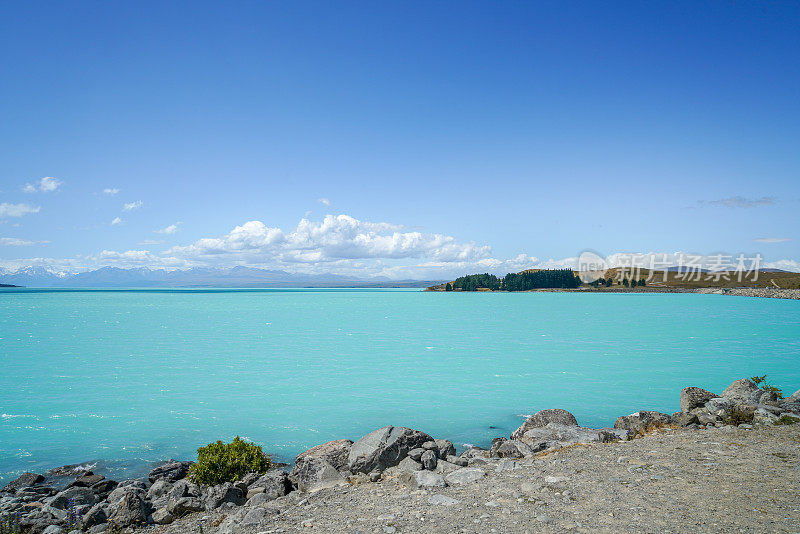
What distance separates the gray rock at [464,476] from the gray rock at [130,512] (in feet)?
21.4

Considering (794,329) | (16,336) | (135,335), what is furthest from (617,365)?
(16,336)

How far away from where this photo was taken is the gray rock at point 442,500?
7.70 meters

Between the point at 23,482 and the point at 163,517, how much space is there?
21.3ft

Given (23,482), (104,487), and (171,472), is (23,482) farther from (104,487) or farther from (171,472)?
(171,472)

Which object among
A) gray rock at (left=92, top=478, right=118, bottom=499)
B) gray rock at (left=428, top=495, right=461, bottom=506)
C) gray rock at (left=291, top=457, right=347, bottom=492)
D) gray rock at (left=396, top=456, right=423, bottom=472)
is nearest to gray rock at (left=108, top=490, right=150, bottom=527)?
gray rock at (left=92, top=478, right=118, bottom=499)

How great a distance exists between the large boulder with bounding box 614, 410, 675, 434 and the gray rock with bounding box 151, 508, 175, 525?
12532 millimetres

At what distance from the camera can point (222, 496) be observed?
9688 mm

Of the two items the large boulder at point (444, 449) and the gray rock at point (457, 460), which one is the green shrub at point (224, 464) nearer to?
the large boulder at point (444, 449)

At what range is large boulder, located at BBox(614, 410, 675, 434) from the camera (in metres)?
13.4

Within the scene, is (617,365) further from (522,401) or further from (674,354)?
(522,401)

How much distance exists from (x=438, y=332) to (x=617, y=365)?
84.0 ft

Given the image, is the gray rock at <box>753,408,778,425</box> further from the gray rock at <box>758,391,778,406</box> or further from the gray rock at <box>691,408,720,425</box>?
the gray rock at <box>758,391,778,406</box>

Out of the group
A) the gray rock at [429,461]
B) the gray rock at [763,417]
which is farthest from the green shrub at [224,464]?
the gray rock at [763,417]

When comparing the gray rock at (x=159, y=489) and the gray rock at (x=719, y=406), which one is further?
the gray rock at (x=719, y=406)
